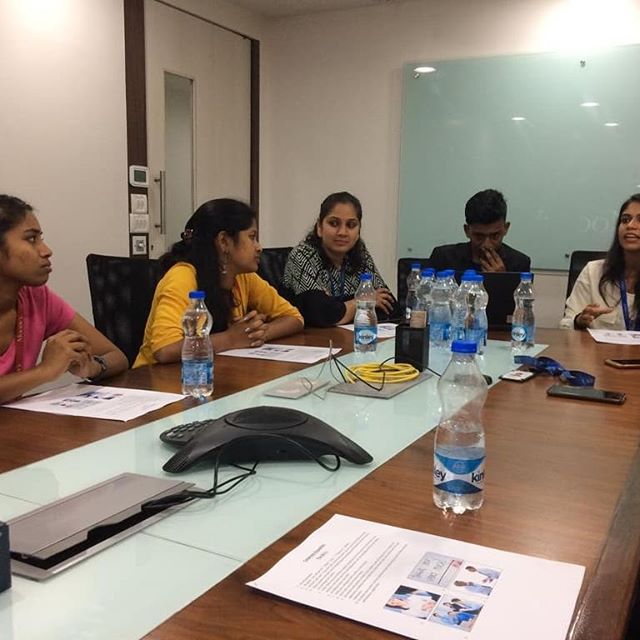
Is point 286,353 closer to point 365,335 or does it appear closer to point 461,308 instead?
point 365,335

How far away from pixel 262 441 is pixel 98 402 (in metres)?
0.54

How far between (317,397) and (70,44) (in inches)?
103

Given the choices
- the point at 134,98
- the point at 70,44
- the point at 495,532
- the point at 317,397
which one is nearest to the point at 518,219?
the point at 134,98

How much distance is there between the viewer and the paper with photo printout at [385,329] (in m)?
2.42

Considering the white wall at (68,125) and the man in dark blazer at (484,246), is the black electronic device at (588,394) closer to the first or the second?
the man in dark blazer at (484,246)

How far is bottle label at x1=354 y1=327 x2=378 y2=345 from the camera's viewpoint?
2.09 metres

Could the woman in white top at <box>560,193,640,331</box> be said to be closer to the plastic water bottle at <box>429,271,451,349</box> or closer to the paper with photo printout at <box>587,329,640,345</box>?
the paper with photo printout at <box>587,329,640,345</box>

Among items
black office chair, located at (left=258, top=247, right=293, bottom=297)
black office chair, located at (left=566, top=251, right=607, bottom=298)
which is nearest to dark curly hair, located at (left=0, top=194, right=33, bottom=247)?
black office chair, located at (left=258, top=247, right=293, bottom=297)

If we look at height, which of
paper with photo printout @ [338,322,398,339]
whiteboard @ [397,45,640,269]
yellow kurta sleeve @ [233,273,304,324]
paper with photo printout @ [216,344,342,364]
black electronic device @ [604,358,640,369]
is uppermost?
whiteboard @ [397,45,640,269]

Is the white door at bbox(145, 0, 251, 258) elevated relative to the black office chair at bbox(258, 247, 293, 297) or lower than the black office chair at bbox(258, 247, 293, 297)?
elevated

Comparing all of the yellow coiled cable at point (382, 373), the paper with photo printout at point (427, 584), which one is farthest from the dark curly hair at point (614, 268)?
the paper with photo printout at point (427, 584)

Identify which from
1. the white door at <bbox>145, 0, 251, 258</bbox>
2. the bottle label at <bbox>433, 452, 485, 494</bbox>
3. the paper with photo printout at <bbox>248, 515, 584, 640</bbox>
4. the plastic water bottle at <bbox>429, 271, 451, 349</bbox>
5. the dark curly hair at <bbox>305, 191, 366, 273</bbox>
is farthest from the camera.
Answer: the white door at <bbox>145, 0, 251, 258</bbox>

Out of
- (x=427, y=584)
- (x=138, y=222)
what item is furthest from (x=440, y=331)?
(x=138, y=222)

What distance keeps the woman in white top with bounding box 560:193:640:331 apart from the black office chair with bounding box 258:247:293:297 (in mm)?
1227
